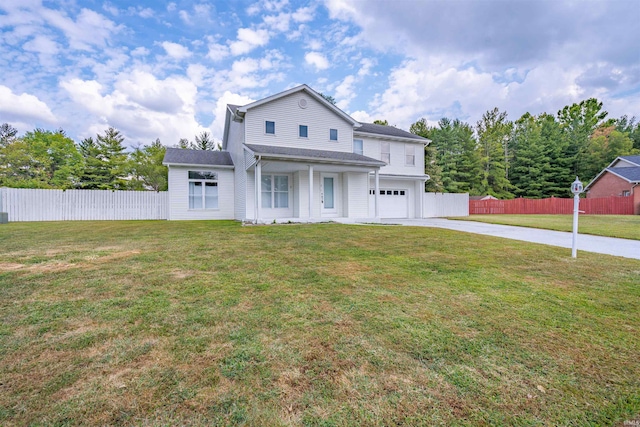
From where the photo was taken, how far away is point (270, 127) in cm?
1384

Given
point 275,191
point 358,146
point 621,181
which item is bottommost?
point 275,191

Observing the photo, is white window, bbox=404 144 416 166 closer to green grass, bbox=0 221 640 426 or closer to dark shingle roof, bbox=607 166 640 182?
green grass, bbox=0 221 640 426

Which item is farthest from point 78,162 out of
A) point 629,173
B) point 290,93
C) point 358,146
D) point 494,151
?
point 629,173

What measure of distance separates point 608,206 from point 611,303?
1121 inches

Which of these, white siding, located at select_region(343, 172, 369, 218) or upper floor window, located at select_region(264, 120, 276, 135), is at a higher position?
upper floor window, located at select_region(264, 120, 276, 135)

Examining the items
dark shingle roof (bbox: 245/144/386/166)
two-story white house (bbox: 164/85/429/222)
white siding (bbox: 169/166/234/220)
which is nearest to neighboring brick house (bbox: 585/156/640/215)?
two-story white house (bbox: 164/85/429/222)

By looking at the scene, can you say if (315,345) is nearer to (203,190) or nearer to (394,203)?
(203,190)

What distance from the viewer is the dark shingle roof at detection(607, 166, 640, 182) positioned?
23.2 m

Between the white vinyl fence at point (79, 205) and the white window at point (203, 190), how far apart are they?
415 centimetres

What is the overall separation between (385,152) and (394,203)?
11.3 ft

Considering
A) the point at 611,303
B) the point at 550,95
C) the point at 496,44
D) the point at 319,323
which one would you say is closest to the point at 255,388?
the point at 319,323

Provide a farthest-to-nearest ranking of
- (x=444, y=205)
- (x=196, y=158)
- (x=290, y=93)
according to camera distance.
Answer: (x=444, y=205) < (x=196, y=158) < (x=290, y=93)

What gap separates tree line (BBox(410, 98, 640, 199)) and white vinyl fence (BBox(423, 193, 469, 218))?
31.3ft

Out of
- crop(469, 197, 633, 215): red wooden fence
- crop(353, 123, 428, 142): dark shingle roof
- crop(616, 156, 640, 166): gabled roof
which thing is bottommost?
crop(469, 197, 633, 215): red wooden fence
